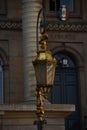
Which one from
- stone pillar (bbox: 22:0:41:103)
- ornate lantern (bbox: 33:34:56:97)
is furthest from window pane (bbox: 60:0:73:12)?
ornate lantern (bbox: 33:34:56:97)

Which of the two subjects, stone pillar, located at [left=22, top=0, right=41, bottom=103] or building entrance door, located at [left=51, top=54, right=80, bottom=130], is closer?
stone pillar, located at [left=22, top=0, right=41, bottom=103]

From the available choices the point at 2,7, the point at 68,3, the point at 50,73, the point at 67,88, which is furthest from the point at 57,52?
the point at 50,73

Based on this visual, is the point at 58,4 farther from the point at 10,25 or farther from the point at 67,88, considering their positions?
the point at 67,88

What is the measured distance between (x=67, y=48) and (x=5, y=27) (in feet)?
10.8

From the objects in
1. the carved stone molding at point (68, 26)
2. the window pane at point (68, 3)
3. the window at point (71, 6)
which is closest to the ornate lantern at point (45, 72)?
the carved stone molding at point (68, 26)

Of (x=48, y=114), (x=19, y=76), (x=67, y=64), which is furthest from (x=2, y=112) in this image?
(x=67, y=64)

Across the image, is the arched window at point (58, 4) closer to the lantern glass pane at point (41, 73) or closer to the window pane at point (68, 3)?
the window pane at point (68, 3)

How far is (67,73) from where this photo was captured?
3127 cm

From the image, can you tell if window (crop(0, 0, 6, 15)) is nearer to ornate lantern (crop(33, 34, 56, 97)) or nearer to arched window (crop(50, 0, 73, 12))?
arched window (crop(50, 0, 73, 12))

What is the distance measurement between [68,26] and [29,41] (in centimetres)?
528

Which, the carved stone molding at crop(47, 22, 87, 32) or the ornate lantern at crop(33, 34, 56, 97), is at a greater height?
the carved stone molding at crop(47, 22, 87, 32)

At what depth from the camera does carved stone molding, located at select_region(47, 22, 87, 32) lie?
31.1m

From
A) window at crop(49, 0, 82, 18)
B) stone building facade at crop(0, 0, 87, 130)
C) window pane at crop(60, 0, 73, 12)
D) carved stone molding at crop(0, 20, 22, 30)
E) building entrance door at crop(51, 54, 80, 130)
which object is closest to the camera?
stone building facade at crop(0, 0, 87, 130)

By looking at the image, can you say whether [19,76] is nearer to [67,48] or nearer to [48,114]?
[67,48]
